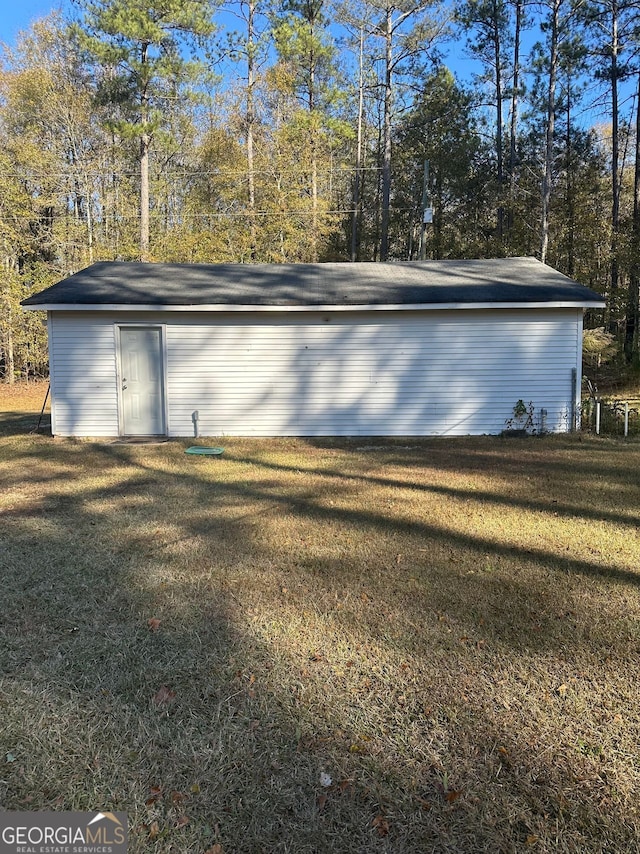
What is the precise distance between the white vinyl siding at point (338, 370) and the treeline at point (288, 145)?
8.51 meters

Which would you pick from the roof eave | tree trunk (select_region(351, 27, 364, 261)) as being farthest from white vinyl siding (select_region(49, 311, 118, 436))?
tree trunk (select_region(351, 27, 364, 261))

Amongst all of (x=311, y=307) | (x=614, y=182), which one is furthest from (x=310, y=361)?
(x=614, y=182)

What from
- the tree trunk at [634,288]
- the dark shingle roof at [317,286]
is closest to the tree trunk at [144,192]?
the dark shingle roof at [317,286]

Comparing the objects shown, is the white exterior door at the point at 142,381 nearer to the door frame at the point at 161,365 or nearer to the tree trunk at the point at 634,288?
the door frame at the point at 161,365

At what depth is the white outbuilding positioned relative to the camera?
31.6ft

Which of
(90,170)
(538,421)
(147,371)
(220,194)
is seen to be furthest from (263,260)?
(538,421)

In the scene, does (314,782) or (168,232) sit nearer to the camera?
(314,782)

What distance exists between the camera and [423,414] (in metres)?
10.0

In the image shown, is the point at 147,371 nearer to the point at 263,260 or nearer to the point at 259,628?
the point at 259,628

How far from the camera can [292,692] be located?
2645 mm

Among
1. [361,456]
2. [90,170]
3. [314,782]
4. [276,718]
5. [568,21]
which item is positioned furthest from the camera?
[90,170]

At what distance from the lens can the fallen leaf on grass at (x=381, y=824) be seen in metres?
1.89

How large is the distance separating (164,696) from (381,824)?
45.5 inches

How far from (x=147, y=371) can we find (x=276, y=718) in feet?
27.3
